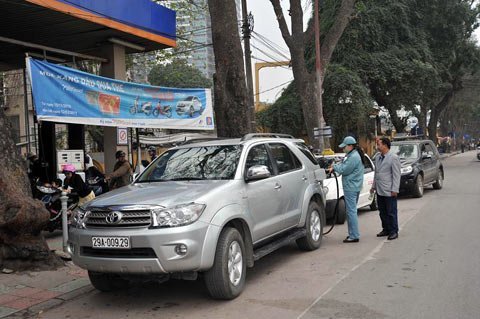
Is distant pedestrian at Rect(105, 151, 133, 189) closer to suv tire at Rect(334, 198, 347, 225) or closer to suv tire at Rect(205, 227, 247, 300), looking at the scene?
suv tire at Rect(334, 198, 347, 225)

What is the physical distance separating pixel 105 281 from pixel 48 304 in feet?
2.20

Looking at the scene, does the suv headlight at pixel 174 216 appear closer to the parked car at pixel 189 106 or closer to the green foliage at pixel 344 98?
the parked car at pixel 189 106

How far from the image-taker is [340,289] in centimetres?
566

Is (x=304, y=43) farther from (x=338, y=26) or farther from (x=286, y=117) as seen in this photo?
(x=286, y=117)

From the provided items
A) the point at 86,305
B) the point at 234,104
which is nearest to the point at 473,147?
the point at 234,104

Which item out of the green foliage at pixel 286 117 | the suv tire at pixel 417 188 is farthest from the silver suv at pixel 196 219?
the green foliage at pixel 286 117

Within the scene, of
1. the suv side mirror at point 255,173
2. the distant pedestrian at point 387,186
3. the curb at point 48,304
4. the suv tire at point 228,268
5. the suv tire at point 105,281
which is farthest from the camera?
the distant pedestrian at point 387,186

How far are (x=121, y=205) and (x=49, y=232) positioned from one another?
18.6ft

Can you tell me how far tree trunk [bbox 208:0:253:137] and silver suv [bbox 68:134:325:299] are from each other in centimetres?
388

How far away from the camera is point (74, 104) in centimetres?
948

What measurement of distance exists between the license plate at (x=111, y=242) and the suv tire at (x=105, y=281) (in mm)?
679

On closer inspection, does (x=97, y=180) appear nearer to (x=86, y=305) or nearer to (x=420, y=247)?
(x=86, y=305)

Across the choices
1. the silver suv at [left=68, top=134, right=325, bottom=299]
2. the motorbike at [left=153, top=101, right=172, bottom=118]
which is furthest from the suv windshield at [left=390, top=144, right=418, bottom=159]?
the silver suv at [left=68, top=134, right=325, bottom=299]

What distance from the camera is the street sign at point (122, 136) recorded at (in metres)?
12.8
